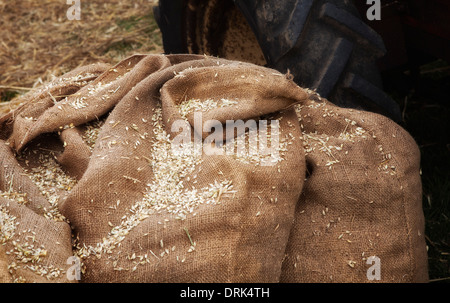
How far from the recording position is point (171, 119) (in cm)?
150

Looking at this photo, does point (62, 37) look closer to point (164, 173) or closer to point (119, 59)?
point (119, 59)

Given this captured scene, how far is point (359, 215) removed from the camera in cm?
142

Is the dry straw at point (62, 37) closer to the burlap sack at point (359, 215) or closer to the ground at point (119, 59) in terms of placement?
the ground at point (119, 59)

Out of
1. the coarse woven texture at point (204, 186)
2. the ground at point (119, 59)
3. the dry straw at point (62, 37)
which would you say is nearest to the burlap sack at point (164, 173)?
the coarse woven texture at point (204, 186)

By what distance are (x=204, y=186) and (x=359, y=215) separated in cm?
45

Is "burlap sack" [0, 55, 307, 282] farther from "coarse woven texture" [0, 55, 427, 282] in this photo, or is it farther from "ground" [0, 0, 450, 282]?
"ground" [0, 0, 450, 282]

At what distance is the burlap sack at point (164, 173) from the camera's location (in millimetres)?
1251

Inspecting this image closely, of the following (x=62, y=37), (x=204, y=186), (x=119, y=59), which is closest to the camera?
(x=204, y=186)

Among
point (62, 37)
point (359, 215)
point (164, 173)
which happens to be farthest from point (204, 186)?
point (62, 37)

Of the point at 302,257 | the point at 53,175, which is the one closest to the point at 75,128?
the point at 53,175

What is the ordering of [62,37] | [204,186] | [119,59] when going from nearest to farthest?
[204,186] < [119,59] < [62,37]

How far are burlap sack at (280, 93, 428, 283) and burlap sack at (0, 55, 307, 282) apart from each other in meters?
0.08

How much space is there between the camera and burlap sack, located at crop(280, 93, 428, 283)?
137 cm

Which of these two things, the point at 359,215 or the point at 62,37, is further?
the point at 62,37
